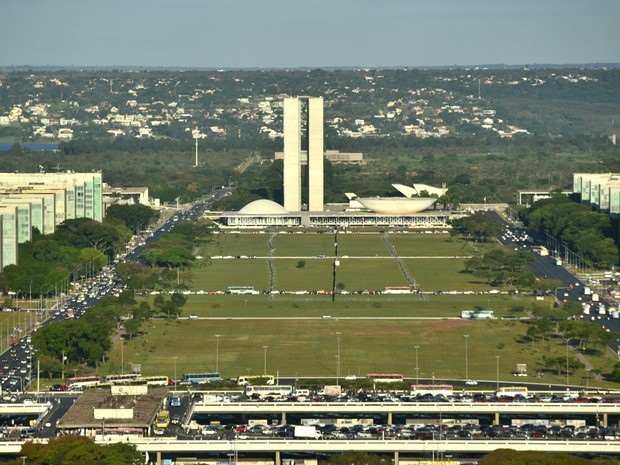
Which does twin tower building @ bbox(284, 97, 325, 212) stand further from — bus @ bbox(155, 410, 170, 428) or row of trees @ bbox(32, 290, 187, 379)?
bus @ bbox(155, 410, 170, 428)

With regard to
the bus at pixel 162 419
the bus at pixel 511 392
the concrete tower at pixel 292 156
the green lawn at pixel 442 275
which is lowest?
the bus at pixel 162 419

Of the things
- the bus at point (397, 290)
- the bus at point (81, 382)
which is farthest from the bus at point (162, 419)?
the bus at point (397, 290)

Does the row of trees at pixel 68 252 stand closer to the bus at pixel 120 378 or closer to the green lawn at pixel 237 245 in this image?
the green lawn at pixel 237 245

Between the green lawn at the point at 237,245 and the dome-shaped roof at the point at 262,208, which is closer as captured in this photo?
the green lawn at the point at 237,245

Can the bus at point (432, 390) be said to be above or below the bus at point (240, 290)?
below

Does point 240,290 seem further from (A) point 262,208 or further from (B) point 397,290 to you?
(A) point 262,208

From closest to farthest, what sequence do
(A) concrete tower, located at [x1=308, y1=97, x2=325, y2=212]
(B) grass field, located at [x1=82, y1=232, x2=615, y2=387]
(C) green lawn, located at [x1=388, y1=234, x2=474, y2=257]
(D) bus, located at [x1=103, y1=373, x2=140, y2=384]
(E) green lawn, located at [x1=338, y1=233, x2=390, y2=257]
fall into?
(D) bus, located at [x1=103, y1=373, x2=140, y2=384], (B) grass field, located at [x1=82, y1=232, x2=615, y2=387], (E) green lawn, located at [x1=338, y1=233, x2=390, y2=257], (C) green lawn, located at [x1=388, y1=234, x2=474, y2=257], (A) concrete tower, located at [x1=308, y1=97, x2=325, y2=212]

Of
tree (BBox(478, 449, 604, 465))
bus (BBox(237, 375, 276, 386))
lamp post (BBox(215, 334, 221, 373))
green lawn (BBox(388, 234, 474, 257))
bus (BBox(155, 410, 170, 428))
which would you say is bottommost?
tree (BBox(478, 449, 604, 465))

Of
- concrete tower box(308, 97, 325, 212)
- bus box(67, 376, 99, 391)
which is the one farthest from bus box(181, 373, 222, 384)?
concrete tower box(308, 97, 325, 212)
